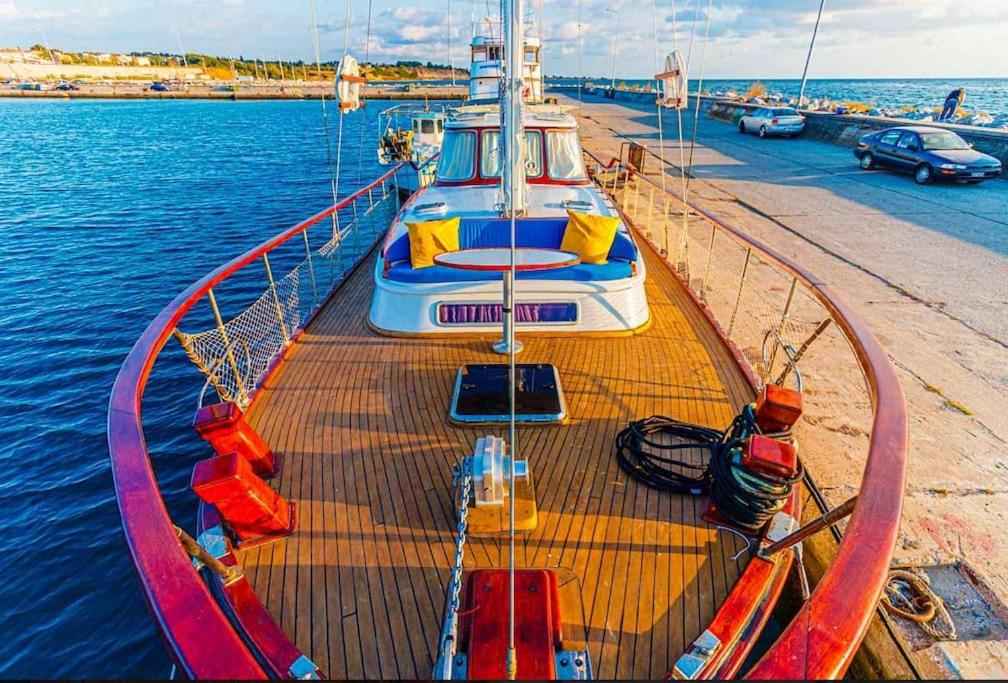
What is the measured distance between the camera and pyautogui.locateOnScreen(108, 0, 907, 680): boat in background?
222 cm

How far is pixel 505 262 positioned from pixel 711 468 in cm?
264

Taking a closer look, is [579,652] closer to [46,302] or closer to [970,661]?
[970,661]

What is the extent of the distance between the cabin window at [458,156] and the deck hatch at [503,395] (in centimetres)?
412

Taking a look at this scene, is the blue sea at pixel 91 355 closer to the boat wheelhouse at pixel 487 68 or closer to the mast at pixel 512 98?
the mast at pixel 512 98

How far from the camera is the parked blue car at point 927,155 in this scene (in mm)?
15977

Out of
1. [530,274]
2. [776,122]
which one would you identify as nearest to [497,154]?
[530,274]

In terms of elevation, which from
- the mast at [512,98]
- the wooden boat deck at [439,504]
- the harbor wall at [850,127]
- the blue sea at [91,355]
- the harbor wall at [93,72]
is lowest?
the blue sea at [91,355]

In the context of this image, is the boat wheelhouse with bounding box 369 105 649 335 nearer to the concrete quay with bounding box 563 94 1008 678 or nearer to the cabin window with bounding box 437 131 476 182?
the cabin window with bounding box 437 131 476 182

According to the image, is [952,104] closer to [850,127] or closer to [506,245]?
[850,127]

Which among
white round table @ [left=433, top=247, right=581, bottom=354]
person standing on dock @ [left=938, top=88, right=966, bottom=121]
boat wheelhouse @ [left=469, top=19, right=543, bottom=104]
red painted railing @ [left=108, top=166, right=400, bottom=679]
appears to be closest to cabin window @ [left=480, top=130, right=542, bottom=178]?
white round table @ [left=433, top=247, right=581, bottom=354]

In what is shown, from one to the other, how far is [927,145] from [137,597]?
24.2m

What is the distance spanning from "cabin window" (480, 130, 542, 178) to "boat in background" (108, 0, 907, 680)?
1544 mm

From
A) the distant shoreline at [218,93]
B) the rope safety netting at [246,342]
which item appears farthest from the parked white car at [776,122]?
the distant shoreline at [218,93]

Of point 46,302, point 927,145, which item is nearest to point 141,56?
point 46,302
